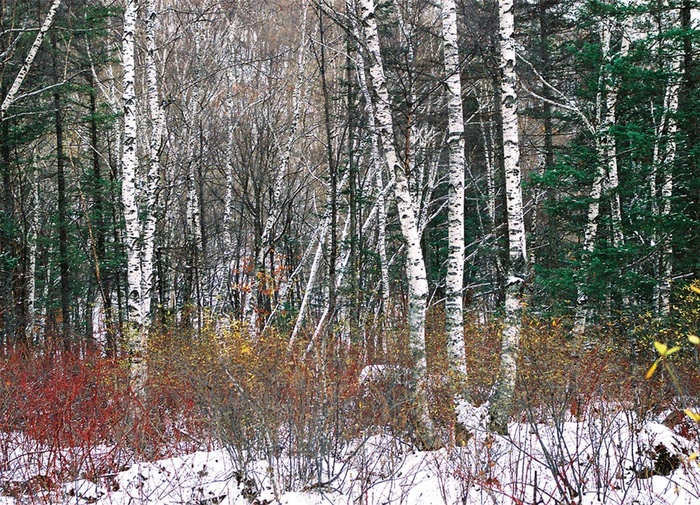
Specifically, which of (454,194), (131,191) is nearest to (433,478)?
(454,194)

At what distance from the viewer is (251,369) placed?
→ 6219 millimetres

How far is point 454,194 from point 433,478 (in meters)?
3.24

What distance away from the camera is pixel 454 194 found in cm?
658

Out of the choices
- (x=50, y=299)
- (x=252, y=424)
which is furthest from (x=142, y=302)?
(x=50, y=299)

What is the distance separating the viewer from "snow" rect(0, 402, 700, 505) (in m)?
4.07

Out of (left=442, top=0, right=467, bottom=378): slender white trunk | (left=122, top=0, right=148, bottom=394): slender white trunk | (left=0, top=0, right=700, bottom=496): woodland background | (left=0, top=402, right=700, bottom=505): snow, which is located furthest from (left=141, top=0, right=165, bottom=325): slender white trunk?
(left=442, top=0, right=467, bottom=378): slender white trunk

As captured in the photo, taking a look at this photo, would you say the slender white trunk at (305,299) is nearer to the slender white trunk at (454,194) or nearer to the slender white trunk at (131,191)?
the slender white trunk at (454,194)

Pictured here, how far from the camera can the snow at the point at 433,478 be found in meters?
4.07

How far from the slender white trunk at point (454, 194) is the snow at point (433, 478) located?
1721 mm

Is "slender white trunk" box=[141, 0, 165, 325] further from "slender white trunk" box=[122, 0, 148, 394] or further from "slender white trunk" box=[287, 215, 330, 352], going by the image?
"slender white trunk" box=[287, 215, 330, 352]

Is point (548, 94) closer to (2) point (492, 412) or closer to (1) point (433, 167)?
(1) point (433, 167)

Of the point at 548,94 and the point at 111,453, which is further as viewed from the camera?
the point at 548,94

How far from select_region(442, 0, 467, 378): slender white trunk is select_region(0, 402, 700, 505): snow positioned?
67.8 inches

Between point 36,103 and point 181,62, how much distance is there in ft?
14.8
